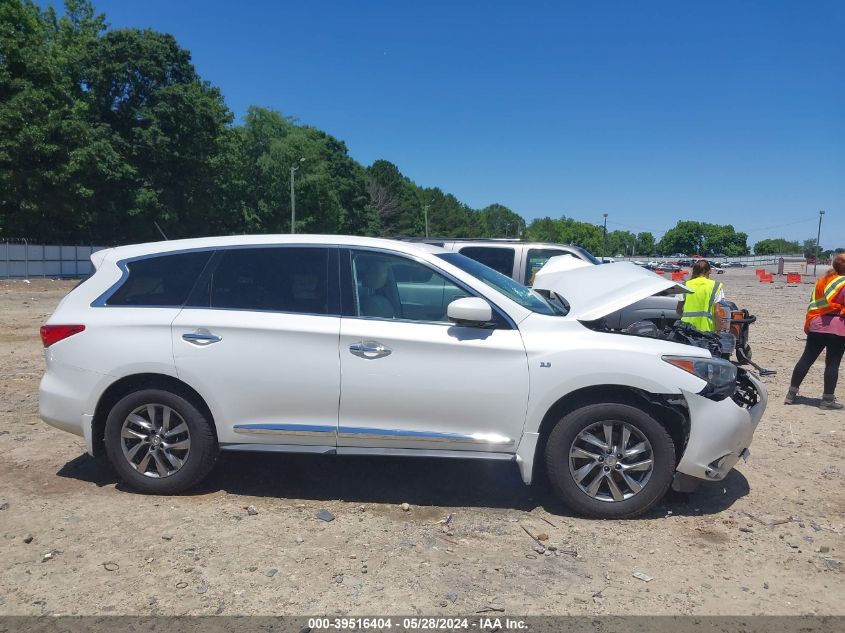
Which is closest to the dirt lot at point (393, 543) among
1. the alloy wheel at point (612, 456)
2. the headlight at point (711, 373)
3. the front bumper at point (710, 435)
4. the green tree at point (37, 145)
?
the alloy wheel at point (612, 456)

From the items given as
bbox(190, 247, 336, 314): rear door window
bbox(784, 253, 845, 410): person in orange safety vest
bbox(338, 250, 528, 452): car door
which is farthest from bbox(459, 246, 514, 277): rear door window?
bbox(338, 250, 528, 452): car door

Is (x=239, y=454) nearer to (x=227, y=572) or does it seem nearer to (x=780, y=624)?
(x=227, y=572)

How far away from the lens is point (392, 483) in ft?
16.7

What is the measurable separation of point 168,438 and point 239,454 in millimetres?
1164

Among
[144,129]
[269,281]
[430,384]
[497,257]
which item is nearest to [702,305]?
[497,257]

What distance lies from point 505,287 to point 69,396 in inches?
125

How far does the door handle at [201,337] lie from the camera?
4559mm

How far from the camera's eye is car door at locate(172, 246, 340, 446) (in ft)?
14.6

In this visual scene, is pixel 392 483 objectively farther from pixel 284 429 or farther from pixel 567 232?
pixel 567 232

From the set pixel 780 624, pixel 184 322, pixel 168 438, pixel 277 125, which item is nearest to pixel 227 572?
pixel 168 438

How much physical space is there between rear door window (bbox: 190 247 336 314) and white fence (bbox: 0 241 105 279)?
99.3ft

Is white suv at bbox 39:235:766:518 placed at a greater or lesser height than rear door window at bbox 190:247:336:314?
lesser

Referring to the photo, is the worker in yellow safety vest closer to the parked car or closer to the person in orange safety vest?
the parked car

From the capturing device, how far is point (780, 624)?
3266 mm
